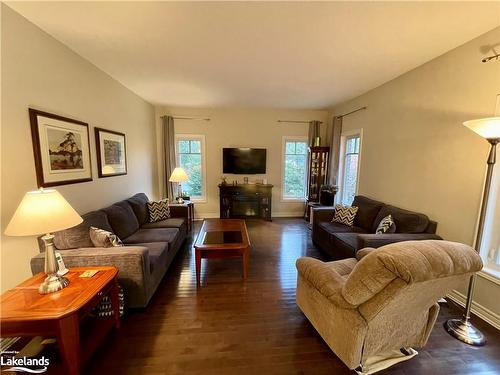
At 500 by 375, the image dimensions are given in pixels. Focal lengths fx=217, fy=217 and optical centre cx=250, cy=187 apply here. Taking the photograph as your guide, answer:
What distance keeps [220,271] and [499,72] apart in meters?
3.64

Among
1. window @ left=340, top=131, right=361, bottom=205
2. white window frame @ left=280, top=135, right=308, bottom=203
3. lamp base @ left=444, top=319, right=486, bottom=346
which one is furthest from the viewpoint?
white window frame @ left=280, top=135, right=308, bottom=203

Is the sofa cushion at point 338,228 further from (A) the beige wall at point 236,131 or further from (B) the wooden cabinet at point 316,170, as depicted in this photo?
(A) the beige wall at point 236,131

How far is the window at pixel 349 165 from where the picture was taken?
441 cm

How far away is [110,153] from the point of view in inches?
131

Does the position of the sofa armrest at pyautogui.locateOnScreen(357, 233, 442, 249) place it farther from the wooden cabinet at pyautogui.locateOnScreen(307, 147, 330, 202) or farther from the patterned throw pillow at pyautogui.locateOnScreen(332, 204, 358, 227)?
the wooden cabinet at pyautogui.locateOnScreen(307, 147, 330, 202)

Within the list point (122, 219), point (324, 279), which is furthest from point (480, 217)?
point (122, 219)

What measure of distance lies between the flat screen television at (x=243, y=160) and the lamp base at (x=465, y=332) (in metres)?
4.29

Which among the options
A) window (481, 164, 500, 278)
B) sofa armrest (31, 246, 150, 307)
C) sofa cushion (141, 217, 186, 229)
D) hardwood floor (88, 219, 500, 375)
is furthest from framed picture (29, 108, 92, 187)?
window (481, 164, 500, 278)

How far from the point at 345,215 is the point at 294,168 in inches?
96.7

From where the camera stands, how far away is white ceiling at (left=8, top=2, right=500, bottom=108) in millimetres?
1776

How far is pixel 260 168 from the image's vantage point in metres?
5.59

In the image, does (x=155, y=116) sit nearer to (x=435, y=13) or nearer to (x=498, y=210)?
(x=435, y=13)

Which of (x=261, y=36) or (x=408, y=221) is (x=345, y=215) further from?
(x=261, y=36)

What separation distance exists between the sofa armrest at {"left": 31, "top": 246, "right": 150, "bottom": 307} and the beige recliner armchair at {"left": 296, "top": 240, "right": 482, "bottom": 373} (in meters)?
1.54
